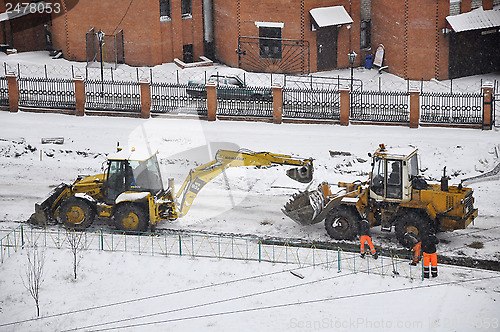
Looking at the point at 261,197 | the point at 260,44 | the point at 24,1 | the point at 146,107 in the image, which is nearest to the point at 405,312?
the point at 261,197

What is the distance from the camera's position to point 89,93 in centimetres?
3278

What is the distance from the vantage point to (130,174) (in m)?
22.4

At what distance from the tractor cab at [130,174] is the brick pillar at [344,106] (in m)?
10.7

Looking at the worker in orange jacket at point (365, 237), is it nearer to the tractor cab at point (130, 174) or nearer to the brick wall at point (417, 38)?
the tractor cab at point (130, 174)

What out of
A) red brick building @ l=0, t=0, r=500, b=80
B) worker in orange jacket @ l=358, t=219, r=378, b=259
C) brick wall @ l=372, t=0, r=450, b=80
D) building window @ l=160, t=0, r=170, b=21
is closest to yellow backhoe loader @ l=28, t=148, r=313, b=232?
worker in orange jacket @ l=358, t=219, r=378, b=259

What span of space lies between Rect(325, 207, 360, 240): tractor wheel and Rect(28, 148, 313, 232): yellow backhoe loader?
1.36 m

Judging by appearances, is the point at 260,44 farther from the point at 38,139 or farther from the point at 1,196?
the point at 1,196

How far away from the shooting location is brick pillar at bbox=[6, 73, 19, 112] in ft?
107

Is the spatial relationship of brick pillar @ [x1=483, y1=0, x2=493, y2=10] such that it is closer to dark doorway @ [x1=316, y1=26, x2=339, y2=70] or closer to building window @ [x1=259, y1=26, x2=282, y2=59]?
dark doorway @ [x1=316, y1=26, x2=339, y2=70]

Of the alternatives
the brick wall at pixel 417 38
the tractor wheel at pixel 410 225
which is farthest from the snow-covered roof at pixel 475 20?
the tractor wheel at pixel 410 225

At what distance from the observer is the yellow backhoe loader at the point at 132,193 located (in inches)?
883

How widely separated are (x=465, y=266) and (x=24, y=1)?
95.2 ft

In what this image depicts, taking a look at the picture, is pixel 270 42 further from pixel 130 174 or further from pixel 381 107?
pixel 130 174

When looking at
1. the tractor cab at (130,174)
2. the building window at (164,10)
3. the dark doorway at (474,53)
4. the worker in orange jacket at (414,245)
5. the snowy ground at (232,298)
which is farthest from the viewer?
the building window at (164,10)
